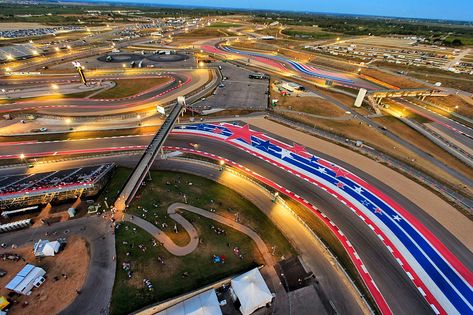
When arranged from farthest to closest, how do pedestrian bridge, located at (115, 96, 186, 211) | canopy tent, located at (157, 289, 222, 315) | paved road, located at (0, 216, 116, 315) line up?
pedestrian bridge, located at (115, 96, 186, 211) → paved road, located at (0, 216, 116, 315) → canopy tent, located at (157, 289, 222, 315)

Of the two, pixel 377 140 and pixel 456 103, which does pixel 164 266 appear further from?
pixel 456 103

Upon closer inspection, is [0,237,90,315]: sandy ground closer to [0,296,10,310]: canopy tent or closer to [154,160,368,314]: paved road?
[0,296,10,310]: canopy tent

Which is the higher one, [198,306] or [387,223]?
[198,306]

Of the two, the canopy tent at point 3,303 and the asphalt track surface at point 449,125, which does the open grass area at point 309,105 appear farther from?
the canopy tent at point 3,303

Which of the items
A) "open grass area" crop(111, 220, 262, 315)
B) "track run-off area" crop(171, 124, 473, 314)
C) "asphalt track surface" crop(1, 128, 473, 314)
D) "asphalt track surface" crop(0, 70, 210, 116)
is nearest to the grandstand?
"open grass area" crop(111, 220, 262, 315)

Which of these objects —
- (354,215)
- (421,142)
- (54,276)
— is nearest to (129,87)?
(54,276)
